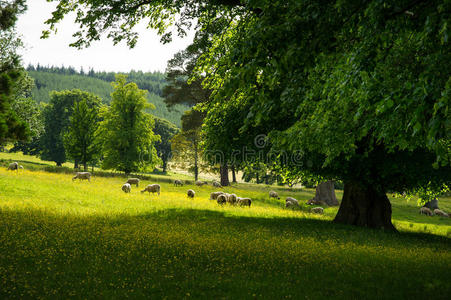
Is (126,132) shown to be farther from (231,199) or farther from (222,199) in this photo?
(231,199)

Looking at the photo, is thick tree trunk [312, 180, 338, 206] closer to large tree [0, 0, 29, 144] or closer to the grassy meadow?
the grassy meadow

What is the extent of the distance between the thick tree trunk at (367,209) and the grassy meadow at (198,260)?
245 cm

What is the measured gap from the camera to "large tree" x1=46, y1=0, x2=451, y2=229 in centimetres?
498

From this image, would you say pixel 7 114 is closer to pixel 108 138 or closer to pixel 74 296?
pixel 74 296

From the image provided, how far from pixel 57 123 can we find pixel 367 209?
62.2 metres

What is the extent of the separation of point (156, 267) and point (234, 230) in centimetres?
645

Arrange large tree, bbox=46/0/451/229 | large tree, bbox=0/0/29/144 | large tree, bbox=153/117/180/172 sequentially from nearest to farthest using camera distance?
large tree, bbox=46/0/451/229 < large tree, bbox=0/0/29/144 < large tree, bbox=153/117/180/172

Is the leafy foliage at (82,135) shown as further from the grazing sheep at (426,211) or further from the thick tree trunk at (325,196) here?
the grazing sheep at (426,211)

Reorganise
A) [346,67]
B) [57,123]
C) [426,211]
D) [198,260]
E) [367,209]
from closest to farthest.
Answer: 1. [346,67]
2. [198,260]
3. [367,209]
4. [426,211]
5. [57,123]

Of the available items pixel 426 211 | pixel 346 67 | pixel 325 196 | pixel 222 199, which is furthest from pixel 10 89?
pixel 426 211

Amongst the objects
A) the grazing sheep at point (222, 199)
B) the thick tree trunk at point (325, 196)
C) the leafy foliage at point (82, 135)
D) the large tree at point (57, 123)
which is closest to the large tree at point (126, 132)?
the leafy foliage at point (82, 135)

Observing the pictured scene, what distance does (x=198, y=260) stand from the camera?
881cm

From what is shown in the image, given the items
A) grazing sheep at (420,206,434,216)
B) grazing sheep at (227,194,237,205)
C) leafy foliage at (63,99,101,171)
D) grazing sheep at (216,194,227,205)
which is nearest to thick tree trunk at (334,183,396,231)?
grazing sheep at (227,194,237,205)

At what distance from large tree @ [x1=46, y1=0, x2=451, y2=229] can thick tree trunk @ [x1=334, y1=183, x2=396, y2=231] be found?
4.94 ft
